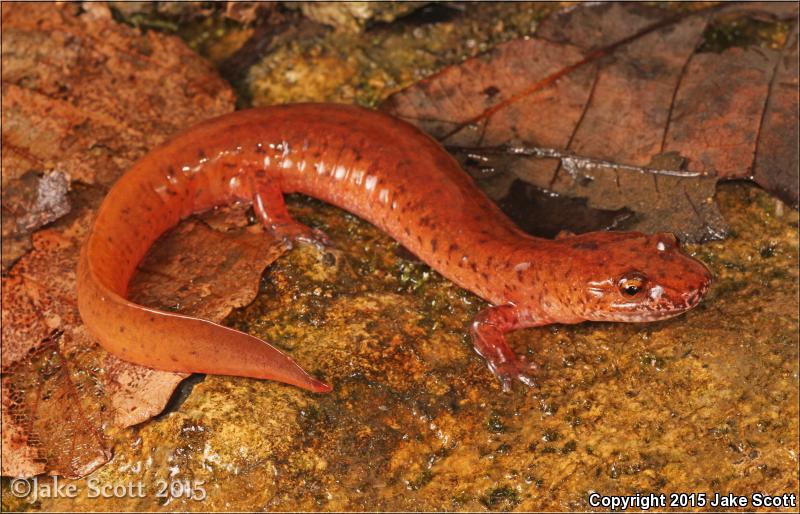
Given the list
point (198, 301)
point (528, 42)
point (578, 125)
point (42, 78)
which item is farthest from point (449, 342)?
point (42, 78)

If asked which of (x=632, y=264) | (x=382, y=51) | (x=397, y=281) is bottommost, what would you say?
(x=397, y=281)

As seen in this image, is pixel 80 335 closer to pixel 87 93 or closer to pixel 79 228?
pixel 79 228

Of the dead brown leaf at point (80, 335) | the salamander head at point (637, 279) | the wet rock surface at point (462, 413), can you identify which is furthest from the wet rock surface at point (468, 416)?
the salamander head at point (637, 279)

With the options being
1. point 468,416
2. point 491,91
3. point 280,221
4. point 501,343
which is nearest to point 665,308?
point 501,343

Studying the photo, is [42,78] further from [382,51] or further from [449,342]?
[449,342]

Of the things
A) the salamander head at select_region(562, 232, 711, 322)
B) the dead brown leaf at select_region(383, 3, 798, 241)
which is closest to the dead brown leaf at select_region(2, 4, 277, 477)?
the dead brown leaf at select_region(383, 3, 798, 241)

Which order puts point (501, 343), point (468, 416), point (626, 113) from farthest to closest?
point (626, 113), point (501, 343), point (468, 416)
